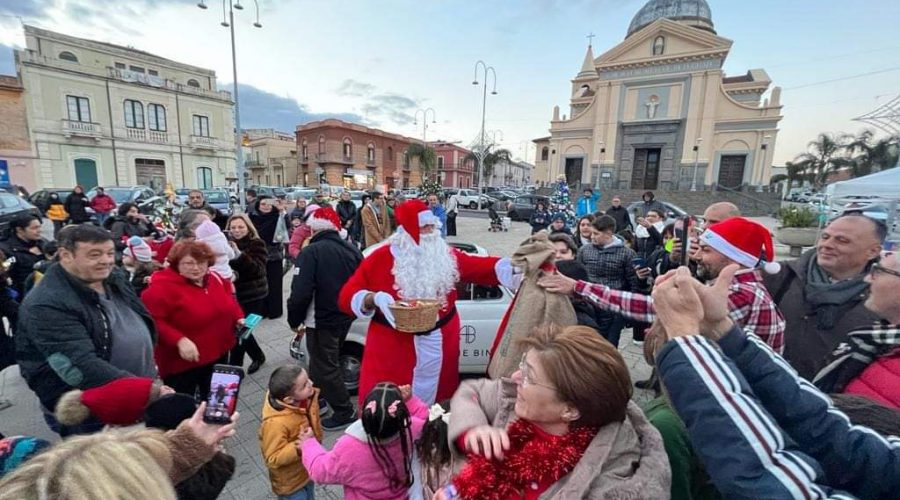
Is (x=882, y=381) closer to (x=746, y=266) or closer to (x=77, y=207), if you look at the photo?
(x=746, y=266)

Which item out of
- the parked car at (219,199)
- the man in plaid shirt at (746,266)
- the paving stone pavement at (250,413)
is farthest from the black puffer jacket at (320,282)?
the parked car at (219,199)

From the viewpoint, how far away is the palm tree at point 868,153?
1314 inches

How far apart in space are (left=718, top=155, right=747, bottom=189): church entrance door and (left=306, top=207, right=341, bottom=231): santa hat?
33.1 metres

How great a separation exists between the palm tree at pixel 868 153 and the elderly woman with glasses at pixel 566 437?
48.1m

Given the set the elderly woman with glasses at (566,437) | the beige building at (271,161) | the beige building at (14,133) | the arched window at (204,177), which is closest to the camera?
the elderly woman with glasses at (566,437)

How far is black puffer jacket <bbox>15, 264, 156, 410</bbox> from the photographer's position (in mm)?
1913

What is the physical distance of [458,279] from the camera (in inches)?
114

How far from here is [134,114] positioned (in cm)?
2897

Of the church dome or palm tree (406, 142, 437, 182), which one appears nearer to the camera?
the church dome

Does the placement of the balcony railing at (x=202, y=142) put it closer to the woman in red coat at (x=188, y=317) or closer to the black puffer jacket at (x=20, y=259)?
the black puffer jacket at (x=20, y=259)

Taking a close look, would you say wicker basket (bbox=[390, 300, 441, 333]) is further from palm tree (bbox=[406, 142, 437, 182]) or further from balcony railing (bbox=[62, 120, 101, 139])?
balcony railing (bbox=[62, 120, 101, 139])

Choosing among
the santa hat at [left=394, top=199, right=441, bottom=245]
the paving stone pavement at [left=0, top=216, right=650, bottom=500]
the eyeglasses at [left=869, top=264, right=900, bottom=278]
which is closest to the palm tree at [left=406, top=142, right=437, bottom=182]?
the paving stone pavement at [left=0, top=216, right=650, bottom=500]

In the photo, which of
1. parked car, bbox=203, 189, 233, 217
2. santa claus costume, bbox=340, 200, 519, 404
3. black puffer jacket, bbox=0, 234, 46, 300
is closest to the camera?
santa claus costume, bbox=340, 200, 519, 404

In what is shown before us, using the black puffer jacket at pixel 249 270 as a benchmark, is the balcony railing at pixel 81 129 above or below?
above
